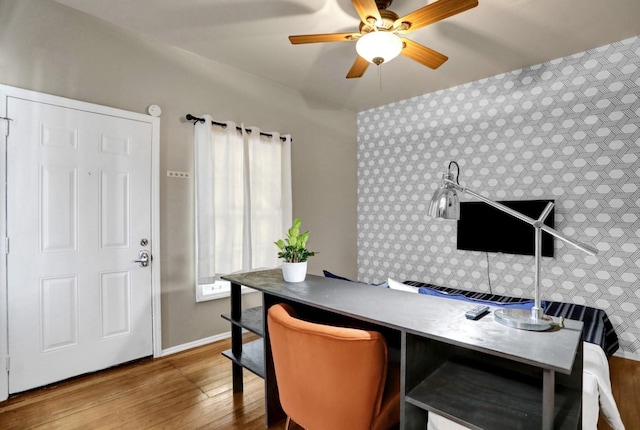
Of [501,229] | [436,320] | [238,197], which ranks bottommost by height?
[436,320]

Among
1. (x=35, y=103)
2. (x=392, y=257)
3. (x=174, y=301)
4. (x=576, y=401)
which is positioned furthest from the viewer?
(x=392, y=257)

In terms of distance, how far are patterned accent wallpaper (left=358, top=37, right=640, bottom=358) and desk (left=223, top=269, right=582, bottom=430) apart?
2.43 m

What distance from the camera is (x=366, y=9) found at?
2000mm

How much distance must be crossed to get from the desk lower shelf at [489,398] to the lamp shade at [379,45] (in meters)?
1.88

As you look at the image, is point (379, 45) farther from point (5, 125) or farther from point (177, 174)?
point (5, 125)

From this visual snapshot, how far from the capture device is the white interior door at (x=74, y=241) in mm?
2287

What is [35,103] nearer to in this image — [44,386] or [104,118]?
[104,118]

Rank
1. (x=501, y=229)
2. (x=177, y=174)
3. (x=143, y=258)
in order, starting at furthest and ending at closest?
(x=501, y=229) < (x=177, y=174) < (x=143, y=258)

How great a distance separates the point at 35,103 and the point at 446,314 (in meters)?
2.97

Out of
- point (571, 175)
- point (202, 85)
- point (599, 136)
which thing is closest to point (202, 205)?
point (202, 85)

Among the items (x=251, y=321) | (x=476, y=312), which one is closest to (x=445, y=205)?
(x=476, y=312)

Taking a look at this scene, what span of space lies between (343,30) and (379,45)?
839mm

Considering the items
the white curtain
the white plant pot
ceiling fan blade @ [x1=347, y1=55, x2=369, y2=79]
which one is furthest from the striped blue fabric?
the white curtain

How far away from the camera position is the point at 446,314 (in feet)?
4.61
